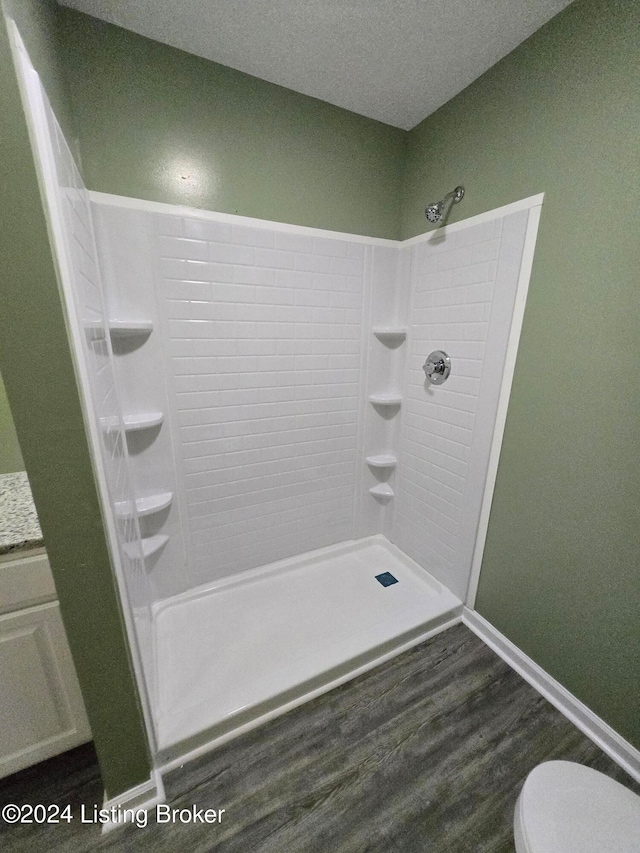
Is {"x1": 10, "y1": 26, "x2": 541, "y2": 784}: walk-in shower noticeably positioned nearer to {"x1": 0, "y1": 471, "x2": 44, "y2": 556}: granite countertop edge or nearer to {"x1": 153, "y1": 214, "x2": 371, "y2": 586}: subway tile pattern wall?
{"x1": 153, "y1": 214, "x2": 371, "y2": 586}: subway tile pattern wall

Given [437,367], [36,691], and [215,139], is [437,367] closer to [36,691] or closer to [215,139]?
[215,139]

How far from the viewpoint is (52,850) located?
2.94 ft

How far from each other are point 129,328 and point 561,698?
7.26 ft

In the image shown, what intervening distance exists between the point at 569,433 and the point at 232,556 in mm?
1665

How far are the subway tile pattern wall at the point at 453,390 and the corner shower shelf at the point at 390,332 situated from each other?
52mm

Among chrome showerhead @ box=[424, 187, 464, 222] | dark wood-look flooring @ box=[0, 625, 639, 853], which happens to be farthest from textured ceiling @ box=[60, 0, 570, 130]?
dark wood-look flooring @ box=[0, 625, 639, 853]

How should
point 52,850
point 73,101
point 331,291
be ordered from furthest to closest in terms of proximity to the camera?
point 331,291 → point 73,101 → point 52,850

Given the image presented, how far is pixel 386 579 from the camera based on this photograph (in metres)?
1.87

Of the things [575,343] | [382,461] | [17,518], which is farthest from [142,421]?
[575,343]

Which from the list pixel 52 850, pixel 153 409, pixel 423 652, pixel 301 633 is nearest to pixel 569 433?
pixel 423 652

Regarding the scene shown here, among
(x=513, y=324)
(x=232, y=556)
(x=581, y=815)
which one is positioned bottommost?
(x=232, y=556)

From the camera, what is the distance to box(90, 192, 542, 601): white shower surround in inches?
52.1

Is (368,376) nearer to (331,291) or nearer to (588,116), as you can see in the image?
(331,291)

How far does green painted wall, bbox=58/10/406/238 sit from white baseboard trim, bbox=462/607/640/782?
208 centimetres
